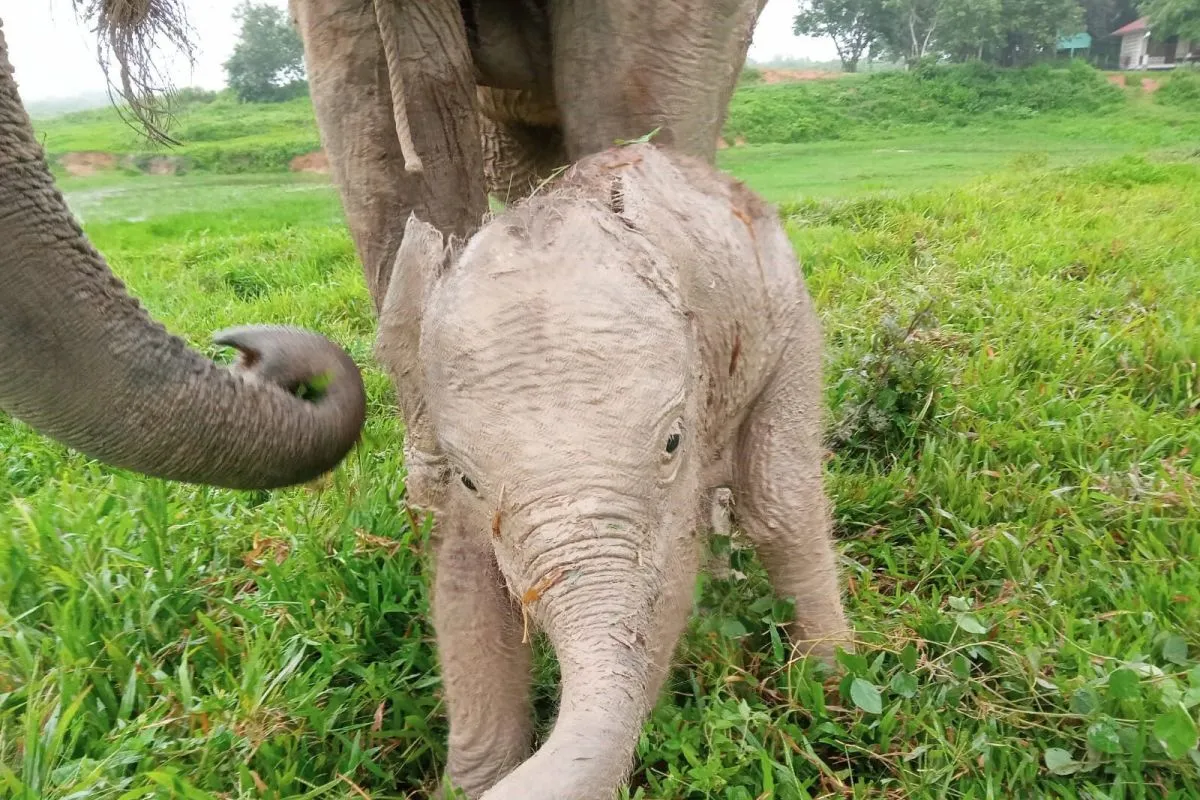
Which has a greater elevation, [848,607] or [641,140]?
[641,140]

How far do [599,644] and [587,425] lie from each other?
27 centimetres

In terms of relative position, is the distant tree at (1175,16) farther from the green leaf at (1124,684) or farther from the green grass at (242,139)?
the green leaf at (1124,684)

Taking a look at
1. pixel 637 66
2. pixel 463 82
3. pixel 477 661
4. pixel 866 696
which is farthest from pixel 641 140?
pixel 866 696

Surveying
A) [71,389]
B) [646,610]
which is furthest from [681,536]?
[71,389]

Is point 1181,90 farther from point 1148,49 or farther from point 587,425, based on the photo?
point 587,425

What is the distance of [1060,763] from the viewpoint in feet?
5.22

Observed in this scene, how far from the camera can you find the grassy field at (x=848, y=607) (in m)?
1.61

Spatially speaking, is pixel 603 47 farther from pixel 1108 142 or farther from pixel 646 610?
pixel 1108 142

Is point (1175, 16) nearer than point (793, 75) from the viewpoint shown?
Yes

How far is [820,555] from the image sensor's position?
1876 mm

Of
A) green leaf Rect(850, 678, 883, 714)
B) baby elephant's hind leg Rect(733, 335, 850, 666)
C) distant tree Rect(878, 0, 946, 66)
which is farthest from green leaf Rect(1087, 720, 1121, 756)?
distant tree Rect(878, 0, 946, 66)

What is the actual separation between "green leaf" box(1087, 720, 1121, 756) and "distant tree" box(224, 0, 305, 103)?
6842 millimetres

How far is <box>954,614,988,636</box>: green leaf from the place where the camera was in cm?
183

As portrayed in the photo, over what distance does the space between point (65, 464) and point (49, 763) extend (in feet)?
5.58
